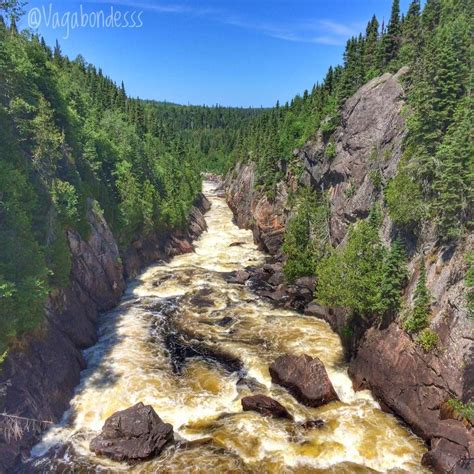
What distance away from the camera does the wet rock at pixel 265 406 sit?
2594 centimetres

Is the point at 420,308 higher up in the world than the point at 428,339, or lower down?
higher up

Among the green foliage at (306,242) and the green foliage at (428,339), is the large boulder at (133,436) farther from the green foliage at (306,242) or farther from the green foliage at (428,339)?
the green foliage at (306,242)

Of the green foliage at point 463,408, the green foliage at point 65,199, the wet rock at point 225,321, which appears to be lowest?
the wet rock at point 225,321

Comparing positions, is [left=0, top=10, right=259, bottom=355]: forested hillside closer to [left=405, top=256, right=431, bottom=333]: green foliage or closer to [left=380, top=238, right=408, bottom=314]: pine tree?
[left=380, top=238, right=408, bottom=314]: pine tree

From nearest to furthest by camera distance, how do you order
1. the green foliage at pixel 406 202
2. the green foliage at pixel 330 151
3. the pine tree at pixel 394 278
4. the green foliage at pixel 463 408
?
the green foliage at pixel 463 408 → the pine tree at pixel 394 278 → the green foliage at pixel 406 202 → the green foliage at pixel 330 151

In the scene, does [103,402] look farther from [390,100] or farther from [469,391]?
[390,100]

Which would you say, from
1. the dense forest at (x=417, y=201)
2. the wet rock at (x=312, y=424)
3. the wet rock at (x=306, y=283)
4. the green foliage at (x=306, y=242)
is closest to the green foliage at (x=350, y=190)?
the green foliage at (x=306, y=242)

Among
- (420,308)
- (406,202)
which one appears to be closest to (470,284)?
(420,308)

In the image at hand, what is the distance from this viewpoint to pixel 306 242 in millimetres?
49000

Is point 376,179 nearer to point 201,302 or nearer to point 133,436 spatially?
point 201,302

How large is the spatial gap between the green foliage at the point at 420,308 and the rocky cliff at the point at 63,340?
24.4m

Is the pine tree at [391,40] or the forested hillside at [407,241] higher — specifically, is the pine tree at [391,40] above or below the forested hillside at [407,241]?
above

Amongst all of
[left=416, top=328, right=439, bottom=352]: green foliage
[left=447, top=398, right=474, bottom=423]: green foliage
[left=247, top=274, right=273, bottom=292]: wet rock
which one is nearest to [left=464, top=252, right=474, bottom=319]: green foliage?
[left=416, top=328, right=439, bottom=352]: green foliage

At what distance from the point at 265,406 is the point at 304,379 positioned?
384cm
